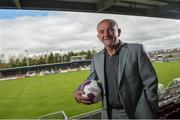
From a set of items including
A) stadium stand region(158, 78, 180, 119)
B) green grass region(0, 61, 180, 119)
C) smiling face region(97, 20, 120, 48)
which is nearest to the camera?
green grass region(0, 61, 180, 119)

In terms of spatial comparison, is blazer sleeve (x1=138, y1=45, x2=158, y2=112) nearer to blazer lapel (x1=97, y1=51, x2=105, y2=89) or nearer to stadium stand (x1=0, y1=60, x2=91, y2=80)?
blazer lapel (x1=97, y1=51, x2=105, y2=89)

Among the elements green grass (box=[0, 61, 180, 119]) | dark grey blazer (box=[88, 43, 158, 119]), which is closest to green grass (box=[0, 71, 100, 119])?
green grass (box=[0, 61, 180, 119])

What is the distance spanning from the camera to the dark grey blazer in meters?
2.55

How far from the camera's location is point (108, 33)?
103 inches

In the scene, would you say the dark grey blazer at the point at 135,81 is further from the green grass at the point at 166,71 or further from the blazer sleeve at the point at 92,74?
the green grass at the point at 166,71

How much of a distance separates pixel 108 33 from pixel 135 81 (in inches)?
18.6

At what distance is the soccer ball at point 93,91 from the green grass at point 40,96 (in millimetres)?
141

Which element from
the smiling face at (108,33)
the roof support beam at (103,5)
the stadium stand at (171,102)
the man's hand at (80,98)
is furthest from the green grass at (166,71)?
the man's hand at (80,98)

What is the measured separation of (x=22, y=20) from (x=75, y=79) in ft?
2.33

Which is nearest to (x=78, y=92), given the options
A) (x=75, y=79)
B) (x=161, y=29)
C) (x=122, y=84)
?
(x=75, y=79)

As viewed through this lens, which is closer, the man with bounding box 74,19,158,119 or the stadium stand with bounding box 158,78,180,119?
the man with bounding box 74,19,158,119

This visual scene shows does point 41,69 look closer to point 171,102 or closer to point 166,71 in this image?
point 166,71

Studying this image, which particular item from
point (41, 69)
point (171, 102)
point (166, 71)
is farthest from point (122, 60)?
point (171, 102)

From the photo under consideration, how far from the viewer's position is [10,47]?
8.46ft
